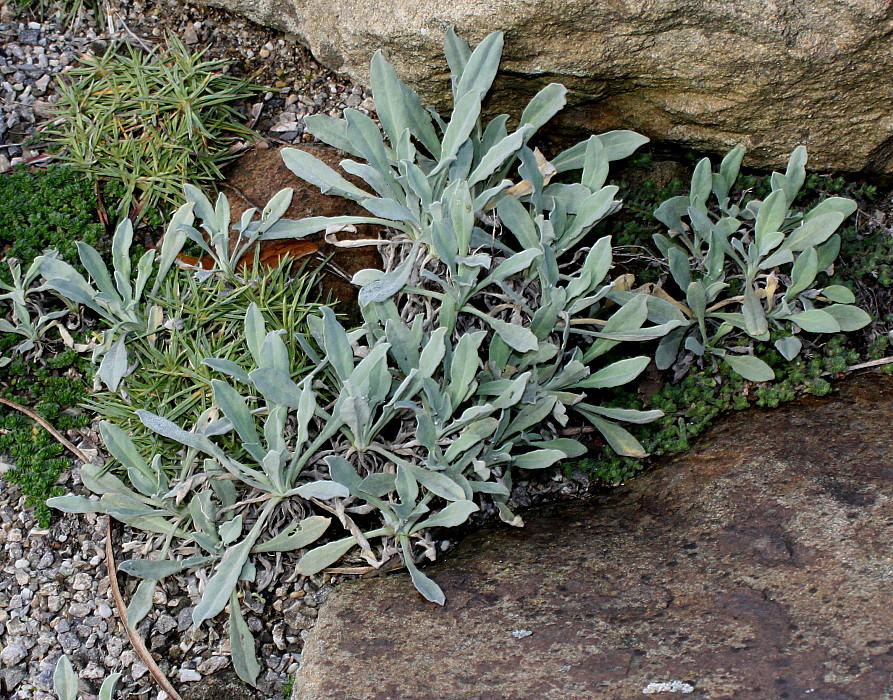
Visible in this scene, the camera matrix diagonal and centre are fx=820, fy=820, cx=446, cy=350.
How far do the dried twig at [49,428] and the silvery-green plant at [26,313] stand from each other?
14cm

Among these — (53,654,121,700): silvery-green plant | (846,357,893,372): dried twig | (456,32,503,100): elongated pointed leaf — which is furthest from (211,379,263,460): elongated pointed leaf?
(846,357,893,372): dried twig

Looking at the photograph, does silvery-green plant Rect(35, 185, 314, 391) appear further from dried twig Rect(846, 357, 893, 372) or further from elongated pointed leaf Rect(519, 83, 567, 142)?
dried twig Rect(846, 357, 893, 372)

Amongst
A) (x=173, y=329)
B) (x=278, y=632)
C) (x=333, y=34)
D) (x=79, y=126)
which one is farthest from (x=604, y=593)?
(x=79, y=126)

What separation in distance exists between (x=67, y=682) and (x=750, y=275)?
93.0 inches

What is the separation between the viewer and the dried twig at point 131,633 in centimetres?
223

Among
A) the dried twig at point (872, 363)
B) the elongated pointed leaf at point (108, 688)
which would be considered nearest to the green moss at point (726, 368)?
the dried twig at point (872, 363)

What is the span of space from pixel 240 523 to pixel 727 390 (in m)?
1.62

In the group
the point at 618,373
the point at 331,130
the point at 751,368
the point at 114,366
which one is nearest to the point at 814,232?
the point at 751,368

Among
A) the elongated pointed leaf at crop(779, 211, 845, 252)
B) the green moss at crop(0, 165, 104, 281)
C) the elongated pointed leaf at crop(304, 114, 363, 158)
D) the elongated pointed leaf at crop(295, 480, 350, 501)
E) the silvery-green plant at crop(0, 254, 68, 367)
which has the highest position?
the elongated pointed leaf at crop(304, 114, 363, 158)

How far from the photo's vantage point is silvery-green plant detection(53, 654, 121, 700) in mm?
2115

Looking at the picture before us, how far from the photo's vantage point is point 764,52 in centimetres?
264

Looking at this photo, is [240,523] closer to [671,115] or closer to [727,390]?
[727,390]

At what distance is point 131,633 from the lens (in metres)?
2.31

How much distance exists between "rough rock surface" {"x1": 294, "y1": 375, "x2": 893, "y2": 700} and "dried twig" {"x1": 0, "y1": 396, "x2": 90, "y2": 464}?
0.99 m
